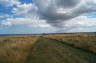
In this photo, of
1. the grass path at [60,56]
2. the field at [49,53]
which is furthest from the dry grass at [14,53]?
the grass path at [60,56]

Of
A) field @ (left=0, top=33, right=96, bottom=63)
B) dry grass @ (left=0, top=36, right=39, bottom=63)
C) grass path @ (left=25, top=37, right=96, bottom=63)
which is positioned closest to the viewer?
grass path @ (left=25, top=37, right=96, bottom=63)

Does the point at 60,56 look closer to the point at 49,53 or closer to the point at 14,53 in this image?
the point at 49,53

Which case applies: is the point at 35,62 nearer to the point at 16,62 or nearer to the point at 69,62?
the point at 16,62

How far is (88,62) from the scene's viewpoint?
45.3 ft

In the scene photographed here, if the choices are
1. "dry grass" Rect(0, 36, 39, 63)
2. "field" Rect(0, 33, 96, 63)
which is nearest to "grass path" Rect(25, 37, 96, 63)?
"field" Rect(0, 33, 96, 63)

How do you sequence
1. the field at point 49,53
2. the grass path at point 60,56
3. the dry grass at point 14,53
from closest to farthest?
the grass path at point 60,56
the field at point 49,53
the dry grass at point 14,53

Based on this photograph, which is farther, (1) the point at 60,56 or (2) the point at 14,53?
(2) the point at 14,53

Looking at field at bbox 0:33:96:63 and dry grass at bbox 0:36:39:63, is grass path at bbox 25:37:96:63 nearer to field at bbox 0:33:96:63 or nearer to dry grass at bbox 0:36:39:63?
field at bbox 0:33:96:63

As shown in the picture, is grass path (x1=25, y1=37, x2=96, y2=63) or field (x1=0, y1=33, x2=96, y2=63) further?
field (x1=0, y1=33, x2=96, y2=63)

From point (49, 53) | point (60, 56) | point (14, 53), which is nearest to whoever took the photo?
point (60, 56)

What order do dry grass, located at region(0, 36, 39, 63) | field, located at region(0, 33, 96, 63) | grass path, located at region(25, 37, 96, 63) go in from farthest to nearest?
dry grass, located at region(0, 36, 39, 63) → field, located at region(0, 33, 96, 63) → grass path, located at region(25, 37, 96, 63)

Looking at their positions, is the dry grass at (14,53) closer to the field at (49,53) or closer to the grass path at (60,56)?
the field at (49,53)

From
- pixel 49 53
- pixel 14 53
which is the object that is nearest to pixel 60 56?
pixel 49 53

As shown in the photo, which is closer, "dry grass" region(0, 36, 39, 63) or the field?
the field
